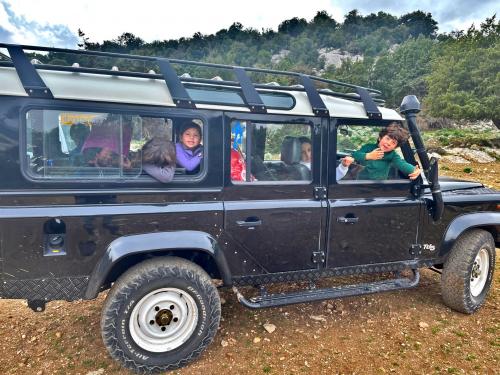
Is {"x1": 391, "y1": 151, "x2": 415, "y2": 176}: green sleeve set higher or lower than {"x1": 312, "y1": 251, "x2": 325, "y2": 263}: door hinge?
higher

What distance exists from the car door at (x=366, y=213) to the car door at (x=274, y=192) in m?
0.15

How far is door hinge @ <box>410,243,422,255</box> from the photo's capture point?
11.6 feet

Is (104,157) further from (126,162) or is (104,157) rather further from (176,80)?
(176,80)

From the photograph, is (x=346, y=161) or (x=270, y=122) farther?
(x=346, y=161)

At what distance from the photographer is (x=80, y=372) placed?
9.10 ft

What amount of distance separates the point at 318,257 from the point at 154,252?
1403mm

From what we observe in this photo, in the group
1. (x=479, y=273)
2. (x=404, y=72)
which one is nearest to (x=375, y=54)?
(x=404, y=72)

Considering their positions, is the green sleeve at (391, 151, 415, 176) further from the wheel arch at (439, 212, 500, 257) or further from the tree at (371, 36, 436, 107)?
the tree at (371, 36, 436, 107)

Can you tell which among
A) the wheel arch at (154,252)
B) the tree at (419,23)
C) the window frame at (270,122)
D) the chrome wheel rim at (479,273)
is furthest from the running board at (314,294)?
the tree at (419,23)

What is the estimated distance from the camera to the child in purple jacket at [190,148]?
281cm

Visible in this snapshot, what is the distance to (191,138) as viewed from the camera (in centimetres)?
284

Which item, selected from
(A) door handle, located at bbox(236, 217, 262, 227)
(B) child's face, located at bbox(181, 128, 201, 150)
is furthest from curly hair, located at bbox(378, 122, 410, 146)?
(B) child's face, located at bbox(181, 128, 201, 150)

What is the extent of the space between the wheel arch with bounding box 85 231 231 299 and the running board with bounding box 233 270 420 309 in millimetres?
348

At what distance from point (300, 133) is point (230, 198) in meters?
0.84
